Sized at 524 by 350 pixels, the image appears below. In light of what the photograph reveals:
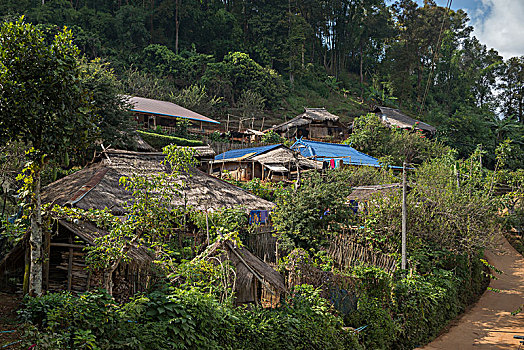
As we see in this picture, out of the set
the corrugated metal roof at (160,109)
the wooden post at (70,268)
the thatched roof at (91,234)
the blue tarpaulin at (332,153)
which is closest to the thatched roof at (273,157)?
the blue tarpaulin at (332,153)

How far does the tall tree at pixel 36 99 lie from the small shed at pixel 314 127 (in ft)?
88.6

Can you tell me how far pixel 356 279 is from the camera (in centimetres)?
984

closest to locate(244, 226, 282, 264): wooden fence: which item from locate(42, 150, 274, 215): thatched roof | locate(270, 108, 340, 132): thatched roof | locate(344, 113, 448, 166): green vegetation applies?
locate(42, 150, 274, 215): thatched roof

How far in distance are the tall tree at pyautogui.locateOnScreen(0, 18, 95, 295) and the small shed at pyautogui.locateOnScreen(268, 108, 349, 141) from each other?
27.0 metres

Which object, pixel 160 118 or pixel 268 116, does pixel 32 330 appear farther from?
pixel 268 116

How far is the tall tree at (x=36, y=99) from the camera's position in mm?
5137

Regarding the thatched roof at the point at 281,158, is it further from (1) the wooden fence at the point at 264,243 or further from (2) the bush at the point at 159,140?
(1) the wooden fence at the point at 264,243

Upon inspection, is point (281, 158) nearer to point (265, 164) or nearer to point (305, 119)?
point (265, 164)

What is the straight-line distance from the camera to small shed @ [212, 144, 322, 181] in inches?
839

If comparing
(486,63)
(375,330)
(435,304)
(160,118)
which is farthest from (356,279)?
(486,63)

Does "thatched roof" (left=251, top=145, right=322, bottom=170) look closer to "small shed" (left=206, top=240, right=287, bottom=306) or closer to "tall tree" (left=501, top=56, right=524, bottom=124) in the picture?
"small shed" (left=206, top=240, right=287, bottom=306)

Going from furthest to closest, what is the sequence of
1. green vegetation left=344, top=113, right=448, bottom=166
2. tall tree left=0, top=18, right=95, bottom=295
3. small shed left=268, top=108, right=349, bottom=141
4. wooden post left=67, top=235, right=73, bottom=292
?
small shed left=268, top=108, right=349, bottom=141 → green vegetation left=344, top=113, right=448, bottom=166 → wooden post left=67, top=235, right=73, bottom=292 → tall tree left=0, top=18, right=95, bottom=295

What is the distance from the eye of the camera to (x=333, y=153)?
83.9 ft

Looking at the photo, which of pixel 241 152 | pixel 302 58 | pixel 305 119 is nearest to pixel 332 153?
pixel 241 152
